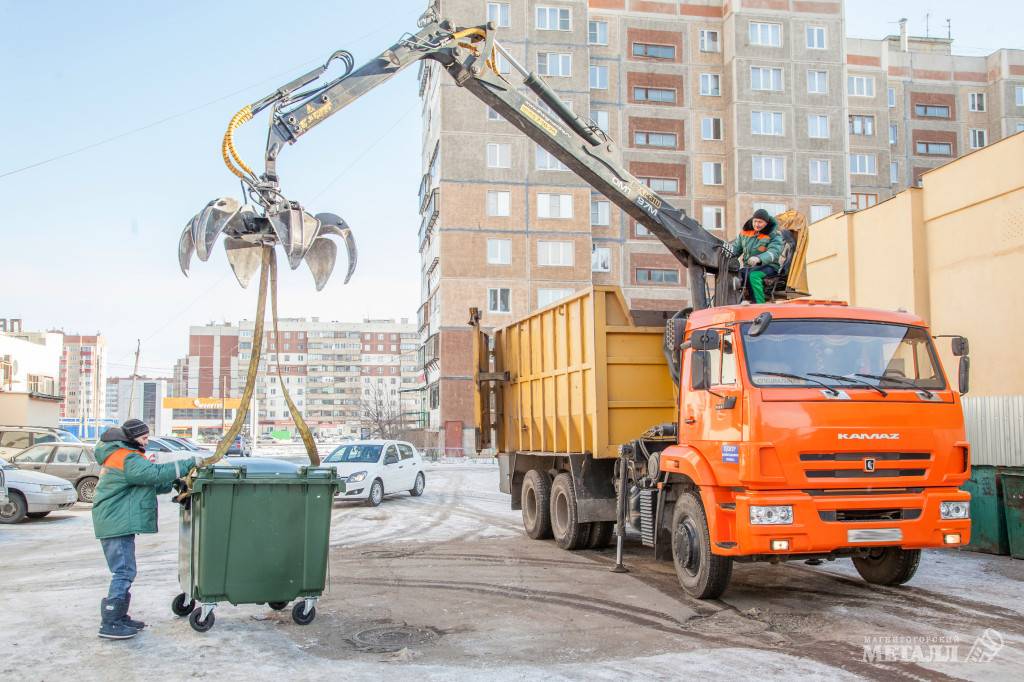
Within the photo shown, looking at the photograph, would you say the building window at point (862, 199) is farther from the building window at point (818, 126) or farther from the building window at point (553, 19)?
the building window at point (553, 19)

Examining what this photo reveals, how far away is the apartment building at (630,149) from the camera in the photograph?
48500 mm

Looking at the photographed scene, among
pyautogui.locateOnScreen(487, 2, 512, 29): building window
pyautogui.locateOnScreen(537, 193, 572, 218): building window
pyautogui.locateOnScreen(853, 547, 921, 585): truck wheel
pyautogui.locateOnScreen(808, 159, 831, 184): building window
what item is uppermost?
pyautogui.locateOnScreen(487, 2, 512, 29): building window

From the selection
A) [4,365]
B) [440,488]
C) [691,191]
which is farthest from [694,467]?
[4,365]

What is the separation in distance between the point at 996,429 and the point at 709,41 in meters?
46.4

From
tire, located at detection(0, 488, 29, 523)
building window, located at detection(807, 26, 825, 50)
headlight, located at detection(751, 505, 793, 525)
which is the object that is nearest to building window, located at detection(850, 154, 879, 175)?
building window, located at detection(807, 26, 825, 50)

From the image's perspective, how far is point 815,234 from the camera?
21922 millimetres

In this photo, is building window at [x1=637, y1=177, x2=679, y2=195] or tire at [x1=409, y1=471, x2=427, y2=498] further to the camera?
building window at [x1=637, y1=177, x2=679, y2=195]

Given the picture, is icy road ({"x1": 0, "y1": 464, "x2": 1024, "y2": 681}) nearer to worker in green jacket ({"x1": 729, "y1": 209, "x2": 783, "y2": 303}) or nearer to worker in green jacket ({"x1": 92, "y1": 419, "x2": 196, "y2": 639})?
worker in green jacket ({"x1": 92, "y1": 419, "x2": 196, "y2": 639})

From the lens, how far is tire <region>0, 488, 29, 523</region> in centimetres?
1612

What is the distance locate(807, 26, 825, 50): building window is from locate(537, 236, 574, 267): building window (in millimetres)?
19292

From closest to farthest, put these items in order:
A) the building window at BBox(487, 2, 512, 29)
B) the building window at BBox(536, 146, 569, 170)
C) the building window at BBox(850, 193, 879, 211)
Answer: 1. the building window at BBox(536, 146, 569, 170)
2. the building window at BBox(487, 2, 512, 29)
3. the building window at BBox(850, 193, 879, 211)

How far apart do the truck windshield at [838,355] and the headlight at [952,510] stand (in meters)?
1.04

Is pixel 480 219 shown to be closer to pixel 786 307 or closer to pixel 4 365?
pixel 4 365

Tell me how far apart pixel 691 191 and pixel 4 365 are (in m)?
41.0
